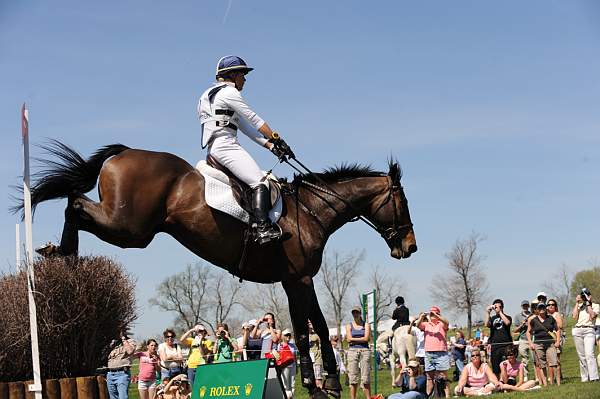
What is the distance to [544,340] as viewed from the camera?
1723 centimetres

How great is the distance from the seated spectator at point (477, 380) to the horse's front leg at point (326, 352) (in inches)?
304

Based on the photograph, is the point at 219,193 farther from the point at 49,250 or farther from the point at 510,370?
the point at 510,370

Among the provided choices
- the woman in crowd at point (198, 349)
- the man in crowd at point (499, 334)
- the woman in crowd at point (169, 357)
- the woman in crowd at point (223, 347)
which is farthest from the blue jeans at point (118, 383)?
the man in crowd at point (499, 334)

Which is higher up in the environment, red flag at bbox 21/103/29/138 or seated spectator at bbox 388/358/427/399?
red flag at bbox 21/103/29/138

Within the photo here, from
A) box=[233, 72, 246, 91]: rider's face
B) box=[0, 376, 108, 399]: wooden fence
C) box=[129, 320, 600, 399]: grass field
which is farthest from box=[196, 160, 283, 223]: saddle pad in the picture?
box=[129, 320, 600, 399]: grass field

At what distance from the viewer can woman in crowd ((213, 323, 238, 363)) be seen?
1591 cm

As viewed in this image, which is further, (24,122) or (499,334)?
(499,334)

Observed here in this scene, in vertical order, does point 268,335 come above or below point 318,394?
above

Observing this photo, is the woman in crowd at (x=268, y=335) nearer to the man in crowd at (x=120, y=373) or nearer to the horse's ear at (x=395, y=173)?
the man in crowd at (x=120, y=373)

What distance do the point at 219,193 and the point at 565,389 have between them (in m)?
8.48

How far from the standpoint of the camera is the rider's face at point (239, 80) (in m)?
8.82

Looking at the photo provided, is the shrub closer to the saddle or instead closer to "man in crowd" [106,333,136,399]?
the saddle

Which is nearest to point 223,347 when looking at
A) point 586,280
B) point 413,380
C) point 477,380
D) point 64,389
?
point 413,380

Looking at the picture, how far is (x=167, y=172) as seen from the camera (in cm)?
827
